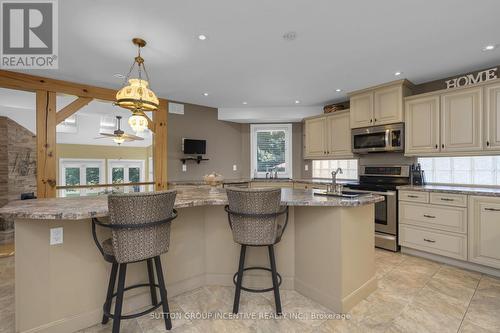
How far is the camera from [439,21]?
6.70 ft

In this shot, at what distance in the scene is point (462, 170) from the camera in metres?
3.24

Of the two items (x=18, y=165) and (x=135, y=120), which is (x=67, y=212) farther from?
(x=18, y=165)

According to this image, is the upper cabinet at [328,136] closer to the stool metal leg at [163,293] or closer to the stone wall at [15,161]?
the stool metal leg at [163,293]

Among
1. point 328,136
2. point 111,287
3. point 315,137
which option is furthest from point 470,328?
point 315,137

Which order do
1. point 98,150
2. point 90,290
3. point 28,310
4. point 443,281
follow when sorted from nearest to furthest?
point 28,310 → point 90,290 → point 443,281 → point 98,150

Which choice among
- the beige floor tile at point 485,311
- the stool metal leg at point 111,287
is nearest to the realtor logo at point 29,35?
the stool metal leg at point 111,287

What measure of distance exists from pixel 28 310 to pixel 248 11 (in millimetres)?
2743

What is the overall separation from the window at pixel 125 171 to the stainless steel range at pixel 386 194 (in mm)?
7552

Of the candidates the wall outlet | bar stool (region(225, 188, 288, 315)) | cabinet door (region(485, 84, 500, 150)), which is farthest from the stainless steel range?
the wall outlet

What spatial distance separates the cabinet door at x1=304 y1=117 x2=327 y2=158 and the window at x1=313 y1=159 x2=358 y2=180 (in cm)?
39

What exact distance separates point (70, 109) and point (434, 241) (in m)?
5.49

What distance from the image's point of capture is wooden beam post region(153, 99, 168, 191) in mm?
4387

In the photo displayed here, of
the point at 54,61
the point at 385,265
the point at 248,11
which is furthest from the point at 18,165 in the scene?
the point at 385,265

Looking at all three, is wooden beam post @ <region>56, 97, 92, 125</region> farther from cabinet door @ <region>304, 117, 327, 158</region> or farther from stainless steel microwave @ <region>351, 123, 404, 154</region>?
stainless steel microwave @ <region>351, 123, 404, 154</region>
